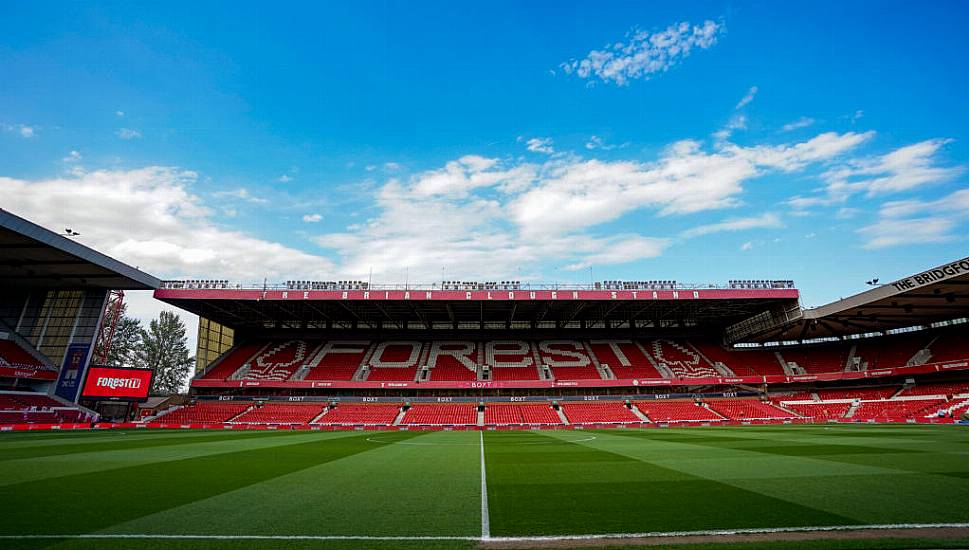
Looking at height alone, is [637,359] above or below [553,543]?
above

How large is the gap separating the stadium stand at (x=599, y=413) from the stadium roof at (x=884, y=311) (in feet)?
57.9

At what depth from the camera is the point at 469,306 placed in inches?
1955

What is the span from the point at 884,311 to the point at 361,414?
152 ft

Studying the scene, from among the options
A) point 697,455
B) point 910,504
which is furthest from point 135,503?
point 697,455

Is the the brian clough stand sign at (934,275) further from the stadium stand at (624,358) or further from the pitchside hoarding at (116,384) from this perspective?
the pitchside hoarding at (116,384)

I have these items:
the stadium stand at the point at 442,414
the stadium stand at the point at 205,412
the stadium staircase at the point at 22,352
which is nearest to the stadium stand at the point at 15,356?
the stadium staircase at the point at 22,352

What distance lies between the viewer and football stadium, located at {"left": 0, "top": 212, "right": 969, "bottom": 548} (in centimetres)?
654

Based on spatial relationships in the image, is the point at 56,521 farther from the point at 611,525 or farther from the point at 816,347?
the point at 816,347

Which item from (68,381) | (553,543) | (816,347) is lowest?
(553,543)

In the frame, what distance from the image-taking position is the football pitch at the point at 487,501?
18.8 feet

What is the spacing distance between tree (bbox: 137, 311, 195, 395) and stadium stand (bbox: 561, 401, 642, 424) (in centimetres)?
6281

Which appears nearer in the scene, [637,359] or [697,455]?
[697,455]

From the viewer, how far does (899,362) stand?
43375mm

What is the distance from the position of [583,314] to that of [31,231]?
155 feet
